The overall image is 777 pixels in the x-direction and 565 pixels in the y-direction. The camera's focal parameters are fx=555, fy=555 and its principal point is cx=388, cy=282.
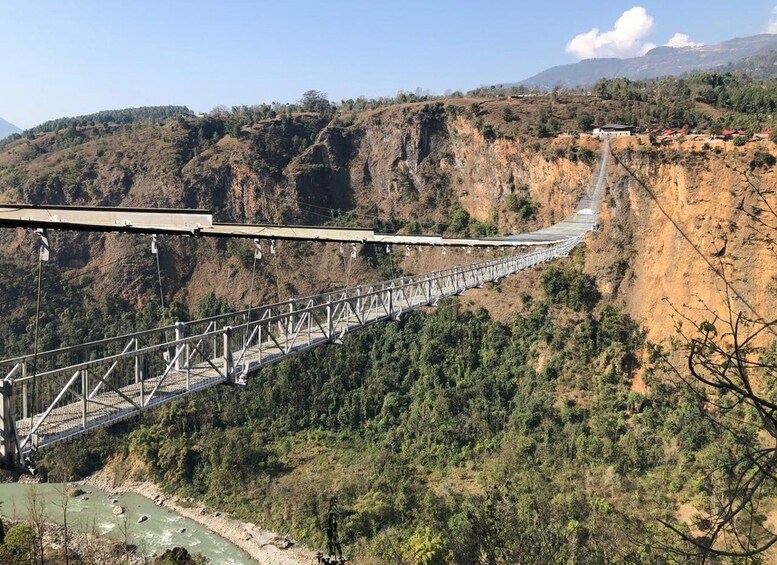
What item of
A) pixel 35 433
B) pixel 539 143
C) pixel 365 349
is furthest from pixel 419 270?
pixel 35 433

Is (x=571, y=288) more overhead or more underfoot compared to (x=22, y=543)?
more overhead

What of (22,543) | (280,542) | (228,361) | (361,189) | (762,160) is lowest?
(280,542)

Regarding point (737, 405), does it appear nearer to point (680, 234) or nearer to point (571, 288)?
point (680, 234)

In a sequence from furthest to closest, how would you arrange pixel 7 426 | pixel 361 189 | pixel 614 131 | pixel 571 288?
pixel 361 189 < pixel 614 131 < pixel 571 288 < pixel 7 426

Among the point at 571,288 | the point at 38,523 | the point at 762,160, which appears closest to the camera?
the point at 38,523

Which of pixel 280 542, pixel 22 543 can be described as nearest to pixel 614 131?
pixel 280 542

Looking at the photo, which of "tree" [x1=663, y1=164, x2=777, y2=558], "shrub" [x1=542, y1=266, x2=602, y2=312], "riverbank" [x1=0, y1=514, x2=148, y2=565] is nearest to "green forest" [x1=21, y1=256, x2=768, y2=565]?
"shrub" [x1=542, y1=266, x2=602, y2=312]

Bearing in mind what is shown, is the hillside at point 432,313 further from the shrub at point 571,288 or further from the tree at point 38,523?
the tree at point 38,523
